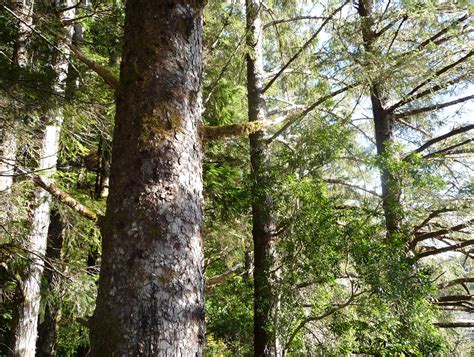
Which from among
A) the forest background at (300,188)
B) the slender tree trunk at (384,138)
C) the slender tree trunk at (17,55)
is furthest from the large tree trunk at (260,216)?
the slender tree trunk at (17,55)

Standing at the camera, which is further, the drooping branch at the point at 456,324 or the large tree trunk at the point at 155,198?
the drooping branch at the point at 456,324

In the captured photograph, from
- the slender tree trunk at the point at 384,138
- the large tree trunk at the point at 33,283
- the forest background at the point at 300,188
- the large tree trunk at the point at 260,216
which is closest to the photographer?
the forest background at the point at 300,188

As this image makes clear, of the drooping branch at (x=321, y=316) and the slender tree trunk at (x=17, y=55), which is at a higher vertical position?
the slender tree trunk at (x=17, y=55)

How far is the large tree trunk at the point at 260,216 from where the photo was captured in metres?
6.00

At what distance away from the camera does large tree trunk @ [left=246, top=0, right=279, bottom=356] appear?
6.00 m

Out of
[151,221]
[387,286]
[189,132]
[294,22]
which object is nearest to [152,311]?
[151,221]

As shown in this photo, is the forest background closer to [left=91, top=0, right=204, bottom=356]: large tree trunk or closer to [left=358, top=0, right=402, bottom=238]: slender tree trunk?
[left=358, top=0, right=402, bottom=238]: slender tree trunk

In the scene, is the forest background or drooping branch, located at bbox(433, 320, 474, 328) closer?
the forest background

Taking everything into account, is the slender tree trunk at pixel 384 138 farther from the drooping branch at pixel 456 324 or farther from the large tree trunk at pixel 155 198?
the large tree trunk at pixel 155 198

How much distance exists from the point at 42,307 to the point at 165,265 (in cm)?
511

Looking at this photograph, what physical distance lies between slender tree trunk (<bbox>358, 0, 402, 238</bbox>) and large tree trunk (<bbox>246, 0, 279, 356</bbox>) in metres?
1.73

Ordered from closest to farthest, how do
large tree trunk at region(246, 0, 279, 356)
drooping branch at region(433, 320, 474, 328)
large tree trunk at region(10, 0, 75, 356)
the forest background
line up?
the forest background, large tree trunk at region(10, 0, 75, 356), large tree trunk at region(246, 0, 279, 356), drooping branch at region(433, 320, 474, 328)

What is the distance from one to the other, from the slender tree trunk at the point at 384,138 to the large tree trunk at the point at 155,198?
4173 mm

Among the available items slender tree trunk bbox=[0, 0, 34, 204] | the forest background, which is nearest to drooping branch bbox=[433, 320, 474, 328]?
the forest background
